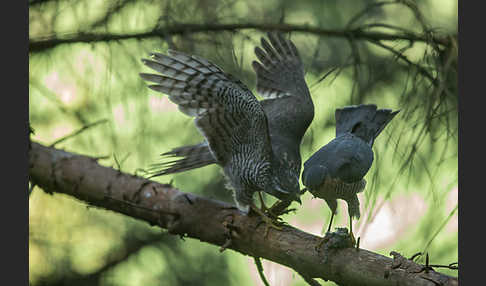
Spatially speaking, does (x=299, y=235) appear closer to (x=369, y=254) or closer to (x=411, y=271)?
(x=369, y=254)

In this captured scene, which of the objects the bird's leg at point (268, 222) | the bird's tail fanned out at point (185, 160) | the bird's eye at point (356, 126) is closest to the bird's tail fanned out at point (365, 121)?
the bird's eye at point (356, 126)

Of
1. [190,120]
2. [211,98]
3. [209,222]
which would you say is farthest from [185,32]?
[209,222]

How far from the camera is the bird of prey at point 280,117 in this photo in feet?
5.10

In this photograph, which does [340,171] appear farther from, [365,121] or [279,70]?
[279,70]

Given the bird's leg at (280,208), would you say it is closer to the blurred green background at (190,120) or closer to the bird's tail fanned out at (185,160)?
the blurred green background at (190,120)

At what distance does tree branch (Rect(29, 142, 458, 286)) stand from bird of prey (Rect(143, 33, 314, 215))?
11cm

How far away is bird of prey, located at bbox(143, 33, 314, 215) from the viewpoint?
61.2 inches

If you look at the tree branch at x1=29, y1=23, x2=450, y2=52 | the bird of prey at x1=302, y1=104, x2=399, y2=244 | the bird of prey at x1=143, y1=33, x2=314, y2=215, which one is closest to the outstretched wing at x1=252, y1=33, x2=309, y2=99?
the bird of prey at x1=143, y1=33, x2=314, y2=215

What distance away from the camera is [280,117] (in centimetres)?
182

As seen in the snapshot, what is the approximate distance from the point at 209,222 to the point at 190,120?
49 centimetres

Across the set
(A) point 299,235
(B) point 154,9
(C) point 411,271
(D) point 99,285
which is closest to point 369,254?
(C) point 411,271

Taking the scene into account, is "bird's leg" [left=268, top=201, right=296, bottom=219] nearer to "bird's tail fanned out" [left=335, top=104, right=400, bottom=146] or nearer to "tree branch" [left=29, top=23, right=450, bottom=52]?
"bird's tail fanned out" [left=335, top=104, right=400, bottom=146]

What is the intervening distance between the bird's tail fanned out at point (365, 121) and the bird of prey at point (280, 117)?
198 millimetres

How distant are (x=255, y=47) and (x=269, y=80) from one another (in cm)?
15
